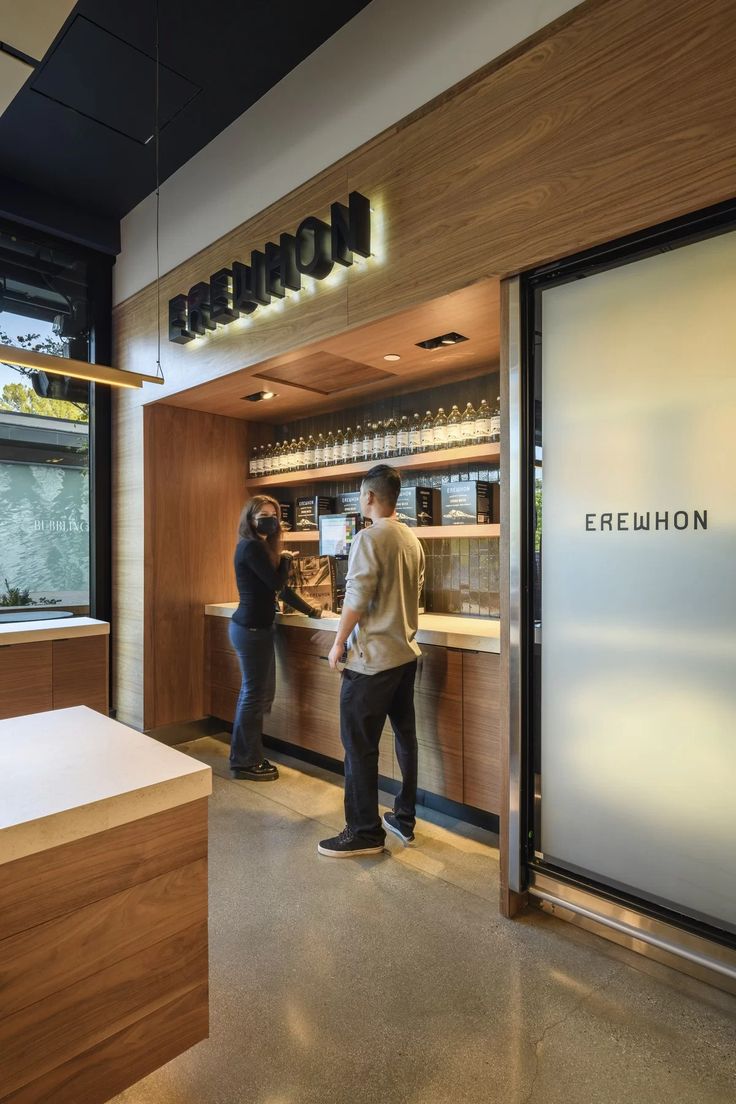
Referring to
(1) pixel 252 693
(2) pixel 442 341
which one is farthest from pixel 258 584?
(2) pixel 442 341

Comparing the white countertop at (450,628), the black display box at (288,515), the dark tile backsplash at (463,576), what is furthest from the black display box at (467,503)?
the black display box at (288,515)

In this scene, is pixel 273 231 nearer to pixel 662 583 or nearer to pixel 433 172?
pixel 433 172

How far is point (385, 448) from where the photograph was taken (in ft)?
13.0

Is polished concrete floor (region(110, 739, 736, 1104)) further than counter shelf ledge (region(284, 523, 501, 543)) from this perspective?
No

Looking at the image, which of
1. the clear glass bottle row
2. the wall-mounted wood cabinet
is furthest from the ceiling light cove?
the wall-mounted wood cabinet

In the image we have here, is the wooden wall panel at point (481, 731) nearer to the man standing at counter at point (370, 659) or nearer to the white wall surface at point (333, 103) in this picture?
the man standing at counter at point (370, 659)

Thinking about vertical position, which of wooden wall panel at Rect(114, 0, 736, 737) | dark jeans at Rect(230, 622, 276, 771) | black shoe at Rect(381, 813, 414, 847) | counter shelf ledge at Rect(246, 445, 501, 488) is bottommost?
black shoe at Rect(381, 813, 414, 847)

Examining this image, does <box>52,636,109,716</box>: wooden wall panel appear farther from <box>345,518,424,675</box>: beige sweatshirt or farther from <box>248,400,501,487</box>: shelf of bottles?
<box>345,518,424,675</box>: beige sweatshirt

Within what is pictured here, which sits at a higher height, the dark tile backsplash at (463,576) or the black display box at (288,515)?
the black display box at (288,515)

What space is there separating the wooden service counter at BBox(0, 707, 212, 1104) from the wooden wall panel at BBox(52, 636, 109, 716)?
2.51 metres

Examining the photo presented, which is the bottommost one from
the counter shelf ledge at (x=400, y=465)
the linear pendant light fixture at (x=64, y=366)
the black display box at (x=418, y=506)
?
the black display box at (x=418, y=506)

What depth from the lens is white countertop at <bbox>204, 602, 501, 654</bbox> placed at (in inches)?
116

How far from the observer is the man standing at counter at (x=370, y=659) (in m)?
2.81

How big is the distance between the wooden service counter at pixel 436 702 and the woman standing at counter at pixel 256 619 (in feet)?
0.58
